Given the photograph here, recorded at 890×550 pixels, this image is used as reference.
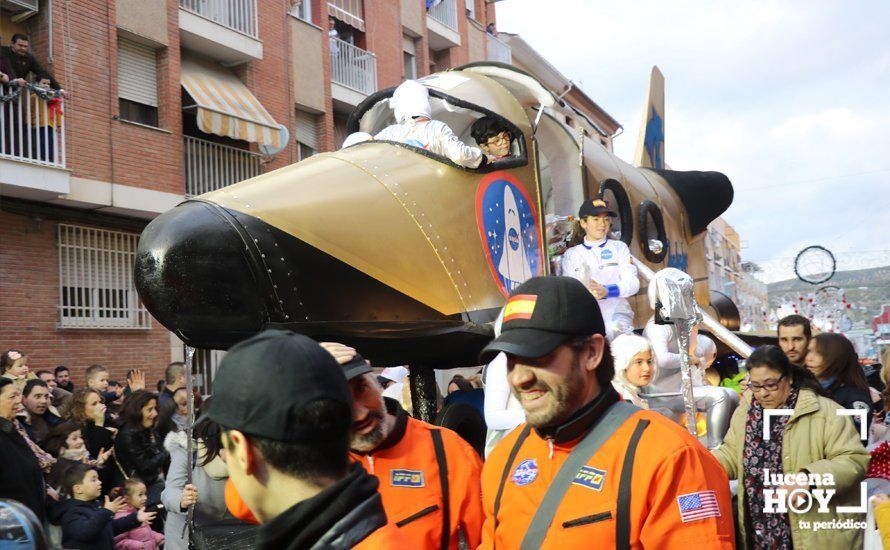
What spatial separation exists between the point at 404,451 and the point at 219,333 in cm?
148

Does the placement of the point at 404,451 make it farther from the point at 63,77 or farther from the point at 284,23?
the point at 284,23

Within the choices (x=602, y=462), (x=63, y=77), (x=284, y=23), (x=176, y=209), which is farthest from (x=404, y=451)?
(x=284, y=23)

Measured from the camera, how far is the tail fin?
11.4 m

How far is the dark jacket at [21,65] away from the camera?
12.3 metres

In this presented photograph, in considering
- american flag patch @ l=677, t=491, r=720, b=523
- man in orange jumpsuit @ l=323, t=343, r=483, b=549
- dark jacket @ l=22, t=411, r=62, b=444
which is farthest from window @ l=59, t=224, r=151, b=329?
american flag patch @ l=677, t=491, r=720, b=523

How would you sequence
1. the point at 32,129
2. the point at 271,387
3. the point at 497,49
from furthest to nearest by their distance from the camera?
the point at 497,49 < the point at 32,129 < the point at 271,387

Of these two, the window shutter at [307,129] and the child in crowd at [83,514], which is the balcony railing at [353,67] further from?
the child in crowd at [83,514]

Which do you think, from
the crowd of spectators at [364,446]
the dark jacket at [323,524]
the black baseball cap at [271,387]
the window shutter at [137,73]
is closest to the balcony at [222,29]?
the window shutter at [137,73]

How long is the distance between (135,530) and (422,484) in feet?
14.2

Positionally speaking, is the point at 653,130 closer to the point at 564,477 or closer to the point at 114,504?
the point at 114,504

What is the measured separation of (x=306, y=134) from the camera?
64.6ft

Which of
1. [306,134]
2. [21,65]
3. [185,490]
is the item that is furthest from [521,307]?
[306,134]

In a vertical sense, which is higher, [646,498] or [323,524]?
[323,524]

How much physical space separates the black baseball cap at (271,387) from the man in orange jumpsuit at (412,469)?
3.95 ft
